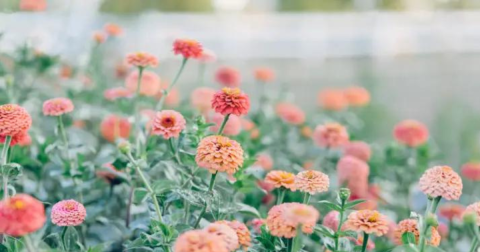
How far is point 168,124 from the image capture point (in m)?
1.00

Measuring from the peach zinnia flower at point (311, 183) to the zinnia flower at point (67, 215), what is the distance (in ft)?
1.05

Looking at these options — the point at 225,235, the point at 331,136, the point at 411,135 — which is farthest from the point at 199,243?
the point at 411,135

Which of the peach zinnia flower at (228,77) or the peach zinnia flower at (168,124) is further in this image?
the peach zinnia flower at (228,77)

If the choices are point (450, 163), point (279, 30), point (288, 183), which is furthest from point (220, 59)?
point (288, 183)

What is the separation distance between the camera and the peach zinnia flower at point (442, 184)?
88cm

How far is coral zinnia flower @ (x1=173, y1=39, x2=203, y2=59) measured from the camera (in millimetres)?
1148

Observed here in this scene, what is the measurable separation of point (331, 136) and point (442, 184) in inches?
24.2

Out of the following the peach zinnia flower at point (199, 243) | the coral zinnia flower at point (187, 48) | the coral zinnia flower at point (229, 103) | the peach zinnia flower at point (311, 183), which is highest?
the coral zinnia flower at point (187, 48)

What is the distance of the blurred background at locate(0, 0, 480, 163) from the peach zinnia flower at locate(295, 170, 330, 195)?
111cm

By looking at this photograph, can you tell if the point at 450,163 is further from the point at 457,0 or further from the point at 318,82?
Result: the point at 457,0

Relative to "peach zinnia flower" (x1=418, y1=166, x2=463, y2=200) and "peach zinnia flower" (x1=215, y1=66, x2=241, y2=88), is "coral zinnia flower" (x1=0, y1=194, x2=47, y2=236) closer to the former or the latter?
"peach zinnia flower" (x1=418, y1=166, x2=463, y2=200)

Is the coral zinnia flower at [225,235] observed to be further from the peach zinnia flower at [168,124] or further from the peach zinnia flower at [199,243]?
A: the peach zinnia flower at [168,124]

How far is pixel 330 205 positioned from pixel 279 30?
437cm

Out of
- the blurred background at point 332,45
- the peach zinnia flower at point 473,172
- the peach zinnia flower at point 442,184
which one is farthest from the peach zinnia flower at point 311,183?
the blurred background at point 332,45
